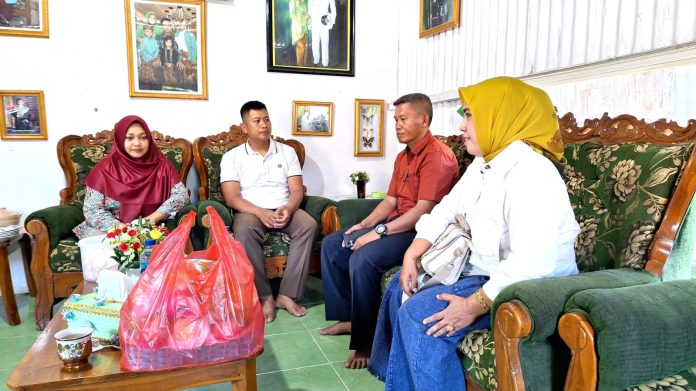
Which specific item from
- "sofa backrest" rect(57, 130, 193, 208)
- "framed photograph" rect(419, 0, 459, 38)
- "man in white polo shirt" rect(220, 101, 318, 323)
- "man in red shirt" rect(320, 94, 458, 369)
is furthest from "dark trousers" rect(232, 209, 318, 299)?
"framed photograph" rect(419, 0, 459, 38)

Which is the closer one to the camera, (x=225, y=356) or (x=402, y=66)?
(x=225, y=356)

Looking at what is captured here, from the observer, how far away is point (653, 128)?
166cm

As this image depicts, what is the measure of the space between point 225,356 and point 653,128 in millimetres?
1698

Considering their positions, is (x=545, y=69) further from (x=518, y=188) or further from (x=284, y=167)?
(x=284, y=167)

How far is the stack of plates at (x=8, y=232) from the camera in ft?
8.38

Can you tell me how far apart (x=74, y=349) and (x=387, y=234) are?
56.3 inches

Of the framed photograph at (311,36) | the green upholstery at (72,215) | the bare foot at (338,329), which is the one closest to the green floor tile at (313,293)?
the bare foot at (338,329)

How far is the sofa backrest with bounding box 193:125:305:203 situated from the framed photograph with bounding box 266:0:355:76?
63 cm

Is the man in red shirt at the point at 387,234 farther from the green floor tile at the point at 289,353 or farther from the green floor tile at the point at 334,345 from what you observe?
the green floor tile at the point at 289,353

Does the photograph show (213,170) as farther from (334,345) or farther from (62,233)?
(334,345)

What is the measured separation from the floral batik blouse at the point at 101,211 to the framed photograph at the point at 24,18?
1213mm

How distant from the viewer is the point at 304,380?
6.64ft

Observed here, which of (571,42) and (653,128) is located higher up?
(571,42)

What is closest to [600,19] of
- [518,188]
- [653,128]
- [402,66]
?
[653,128]
